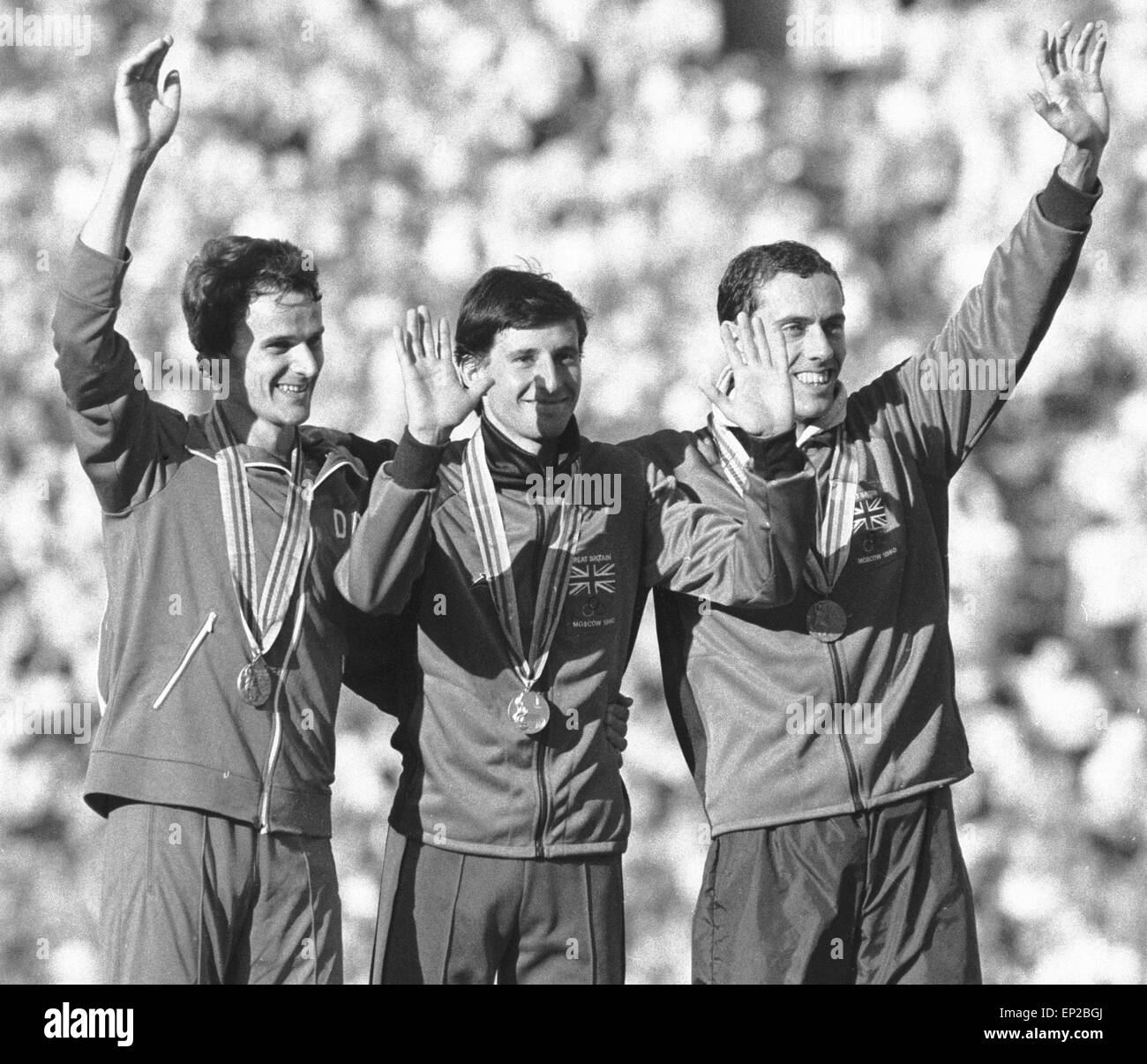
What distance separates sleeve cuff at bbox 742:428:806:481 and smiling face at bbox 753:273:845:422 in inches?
11.2

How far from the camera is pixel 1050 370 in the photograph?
25.2 feet

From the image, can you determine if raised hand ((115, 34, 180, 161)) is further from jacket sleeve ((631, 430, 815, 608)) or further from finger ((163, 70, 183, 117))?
jacket sleeve ((631, 430, 815, 608))

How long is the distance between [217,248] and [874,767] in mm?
1573

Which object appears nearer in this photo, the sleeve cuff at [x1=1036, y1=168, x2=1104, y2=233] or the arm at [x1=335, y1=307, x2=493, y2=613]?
the arm at [x1=335, y1=307, x2=493, y2=613]

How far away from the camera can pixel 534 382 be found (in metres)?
4.11

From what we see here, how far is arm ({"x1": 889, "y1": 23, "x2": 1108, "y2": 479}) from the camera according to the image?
158 inches

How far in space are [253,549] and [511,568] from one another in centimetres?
47

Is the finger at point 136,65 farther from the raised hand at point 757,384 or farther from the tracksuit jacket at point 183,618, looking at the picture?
the raised hand at point 757,384

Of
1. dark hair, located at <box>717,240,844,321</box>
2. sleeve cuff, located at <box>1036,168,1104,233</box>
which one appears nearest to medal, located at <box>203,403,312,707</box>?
dark hair, located at <box>717,240,844,321</box>

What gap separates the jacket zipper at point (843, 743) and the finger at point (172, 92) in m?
1.51

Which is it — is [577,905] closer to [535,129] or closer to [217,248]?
[217,248]

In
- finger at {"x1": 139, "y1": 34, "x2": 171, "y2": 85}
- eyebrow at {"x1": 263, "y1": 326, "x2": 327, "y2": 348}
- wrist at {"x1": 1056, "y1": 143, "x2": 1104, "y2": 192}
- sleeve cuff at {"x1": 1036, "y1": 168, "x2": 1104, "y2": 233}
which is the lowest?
eyebrow at {"x1": 263, "y1": 326, "x2": 327, "y2": 348}

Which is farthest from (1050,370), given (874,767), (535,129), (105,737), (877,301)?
(105,737)

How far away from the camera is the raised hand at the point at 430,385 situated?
3764 millimetres
